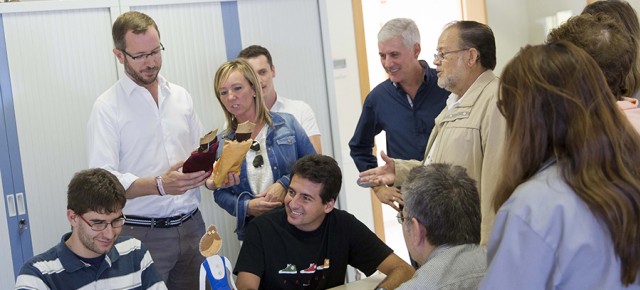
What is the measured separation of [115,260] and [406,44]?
193cm

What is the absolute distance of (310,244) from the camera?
3270mm

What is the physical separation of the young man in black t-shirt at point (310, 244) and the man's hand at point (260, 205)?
0.81 ft

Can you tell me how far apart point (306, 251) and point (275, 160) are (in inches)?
25.7

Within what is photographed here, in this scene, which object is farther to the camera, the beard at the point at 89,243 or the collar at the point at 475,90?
the collar at the point at 475,90

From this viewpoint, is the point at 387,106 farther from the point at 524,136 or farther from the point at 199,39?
the point at 524,136

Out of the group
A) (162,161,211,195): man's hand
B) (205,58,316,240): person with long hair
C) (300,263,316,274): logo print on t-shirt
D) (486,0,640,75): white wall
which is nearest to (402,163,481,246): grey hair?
(300,263,316,274): logo print on t-shirt

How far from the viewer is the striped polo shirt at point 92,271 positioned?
8.88 ft

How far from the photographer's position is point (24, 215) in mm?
3994

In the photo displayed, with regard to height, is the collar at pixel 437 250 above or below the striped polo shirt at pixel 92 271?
above

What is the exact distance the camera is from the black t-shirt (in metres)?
3.21

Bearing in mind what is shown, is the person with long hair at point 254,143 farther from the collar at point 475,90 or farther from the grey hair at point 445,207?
the grey hair at point 445,207

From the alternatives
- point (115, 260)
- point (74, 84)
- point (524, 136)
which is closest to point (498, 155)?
point (524, 136)

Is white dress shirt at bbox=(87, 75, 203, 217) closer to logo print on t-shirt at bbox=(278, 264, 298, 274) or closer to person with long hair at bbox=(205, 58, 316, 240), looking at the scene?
person with long hair at bbox=(205, 58, 316, 240)

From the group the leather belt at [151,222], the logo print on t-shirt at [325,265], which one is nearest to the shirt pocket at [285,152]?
the leather belt at [151,222]
